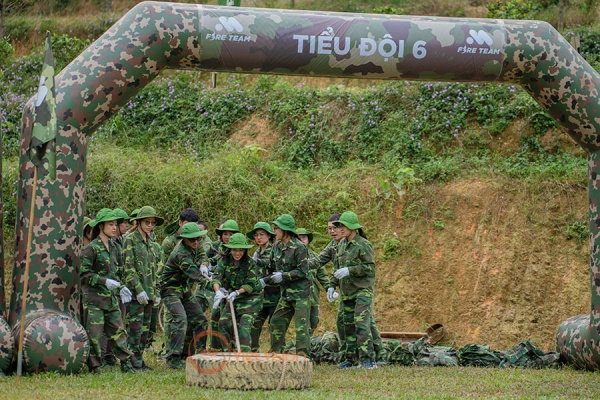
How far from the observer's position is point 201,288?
14164mm

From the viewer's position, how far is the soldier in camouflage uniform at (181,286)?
496 inches

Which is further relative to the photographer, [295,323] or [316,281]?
[316,281]

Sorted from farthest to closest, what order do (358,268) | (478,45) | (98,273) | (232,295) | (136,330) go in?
(358,268) < (136,330) < (232,295) < (98,273) < (478,45)

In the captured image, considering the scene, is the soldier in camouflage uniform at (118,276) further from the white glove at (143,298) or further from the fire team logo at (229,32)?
the fire team logo at (229,32)

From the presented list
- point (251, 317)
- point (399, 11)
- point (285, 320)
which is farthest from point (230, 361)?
point (399, 11)

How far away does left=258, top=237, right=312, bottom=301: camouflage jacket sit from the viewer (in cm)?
1306

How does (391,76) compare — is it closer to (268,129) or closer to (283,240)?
(283,240)

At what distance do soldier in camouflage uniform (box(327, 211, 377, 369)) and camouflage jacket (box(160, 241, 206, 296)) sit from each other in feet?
6.70

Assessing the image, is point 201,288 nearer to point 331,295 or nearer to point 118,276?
point 331,295

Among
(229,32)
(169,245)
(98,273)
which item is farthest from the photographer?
(169,245)

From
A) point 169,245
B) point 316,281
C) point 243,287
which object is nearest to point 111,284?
point 243,287

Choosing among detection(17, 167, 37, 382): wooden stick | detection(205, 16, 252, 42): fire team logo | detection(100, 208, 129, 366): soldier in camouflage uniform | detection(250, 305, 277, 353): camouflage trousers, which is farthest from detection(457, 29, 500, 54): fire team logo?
detection(17, 167, 37, 382): wooden stick

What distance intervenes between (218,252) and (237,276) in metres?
1.28

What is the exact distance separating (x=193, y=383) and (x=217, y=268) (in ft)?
9.51
